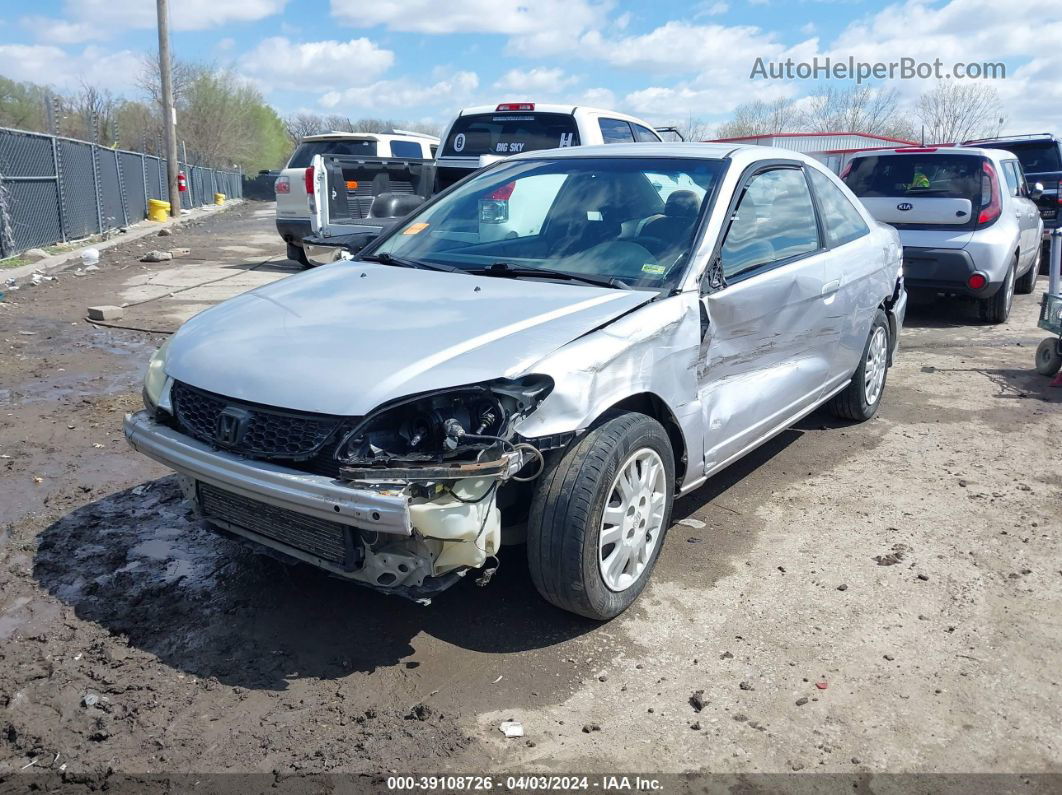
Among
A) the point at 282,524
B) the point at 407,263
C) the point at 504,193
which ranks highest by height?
the point at 504,193

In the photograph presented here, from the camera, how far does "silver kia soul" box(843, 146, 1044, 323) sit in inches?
336

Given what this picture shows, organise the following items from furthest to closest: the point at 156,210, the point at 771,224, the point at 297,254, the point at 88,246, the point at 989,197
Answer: the point at 156,210 → the point at 88,246 → the point at 297,254 → the point at 989,197 → the point at 771,224

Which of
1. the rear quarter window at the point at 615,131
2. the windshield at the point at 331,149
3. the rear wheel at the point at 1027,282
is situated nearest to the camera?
the rear quarter window at the point at 615,131

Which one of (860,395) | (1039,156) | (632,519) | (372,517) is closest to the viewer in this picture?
(372,517)

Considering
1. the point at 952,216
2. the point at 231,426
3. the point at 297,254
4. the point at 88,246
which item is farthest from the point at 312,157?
the point at 231,426

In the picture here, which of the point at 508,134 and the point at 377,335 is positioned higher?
the point at 508,134

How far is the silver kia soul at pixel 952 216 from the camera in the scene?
852 cm

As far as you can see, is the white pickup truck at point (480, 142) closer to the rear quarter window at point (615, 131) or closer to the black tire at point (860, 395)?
the rear quarter window at point (615, 131)

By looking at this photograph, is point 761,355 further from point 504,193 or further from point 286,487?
point 286,487

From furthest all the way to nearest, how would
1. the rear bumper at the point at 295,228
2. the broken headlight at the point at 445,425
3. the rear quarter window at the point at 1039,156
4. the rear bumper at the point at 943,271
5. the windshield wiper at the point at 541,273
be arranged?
the rear quarter window at the point at 1039,156 < the rear bumper at the point at 295,228 < the rear bumper at the point at 943,271 < the windshield wiper at the point at 541,273 < the broken headlight at the point at 445,425

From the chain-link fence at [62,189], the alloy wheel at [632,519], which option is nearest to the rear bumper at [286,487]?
the alloy wheel at [632,519]

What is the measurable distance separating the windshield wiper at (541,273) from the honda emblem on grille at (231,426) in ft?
4.31

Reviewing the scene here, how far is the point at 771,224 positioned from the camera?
4.29 meters

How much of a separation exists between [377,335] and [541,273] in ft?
3.03
